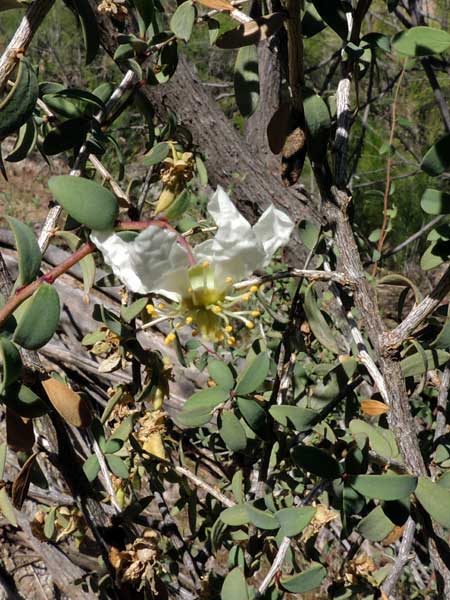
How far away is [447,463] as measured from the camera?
2.63 feet

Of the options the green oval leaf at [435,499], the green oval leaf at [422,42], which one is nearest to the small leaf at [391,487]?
the green oval leaf at [435,499]

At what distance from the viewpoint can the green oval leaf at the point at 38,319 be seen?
0.45 meters

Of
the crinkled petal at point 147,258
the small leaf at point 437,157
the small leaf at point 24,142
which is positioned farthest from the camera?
the small leaf at point 24,142

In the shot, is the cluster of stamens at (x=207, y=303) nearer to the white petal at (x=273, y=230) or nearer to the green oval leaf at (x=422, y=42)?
the white petal at (x=273, y=230)

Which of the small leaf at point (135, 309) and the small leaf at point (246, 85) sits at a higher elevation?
the small leaf at point (246, 85)

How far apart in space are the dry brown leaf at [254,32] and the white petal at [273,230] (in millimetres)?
135

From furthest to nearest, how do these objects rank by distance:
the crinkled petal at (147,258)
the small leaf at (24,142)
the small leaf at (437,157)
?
the small leaf at (24,142) → the small leaf at (437,157) → the crinkled petal at (147,258)

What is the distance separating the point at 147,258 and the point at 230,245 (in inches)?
2.6

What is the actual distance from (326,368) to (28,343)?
0.42 meters

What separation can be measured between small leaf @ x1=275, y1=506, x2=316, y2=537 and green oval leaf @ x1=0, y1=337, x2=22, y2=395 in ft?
0.91

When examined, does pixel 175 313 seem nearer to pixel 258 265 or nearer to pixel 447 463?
pixel 258 265

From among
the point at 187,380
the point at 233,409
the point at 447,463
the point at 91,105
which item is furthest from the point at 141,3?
the point at 187,380

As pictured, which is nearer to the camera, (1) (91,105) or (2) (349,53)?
(2) (349,53)

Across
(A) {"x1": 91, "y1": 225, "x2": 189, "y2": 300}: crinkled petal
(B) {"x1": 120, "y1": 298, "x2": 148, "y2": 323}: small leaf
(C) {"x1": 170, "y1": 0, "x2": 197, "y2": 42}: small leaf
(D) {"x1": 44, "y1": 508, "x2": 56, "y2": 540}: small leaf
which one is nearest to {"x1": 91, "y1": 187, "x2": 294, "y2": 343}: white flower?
(A) {"x1": 91, "y1": 225, "x2": 189, "y2": 300}: crinkled petal
